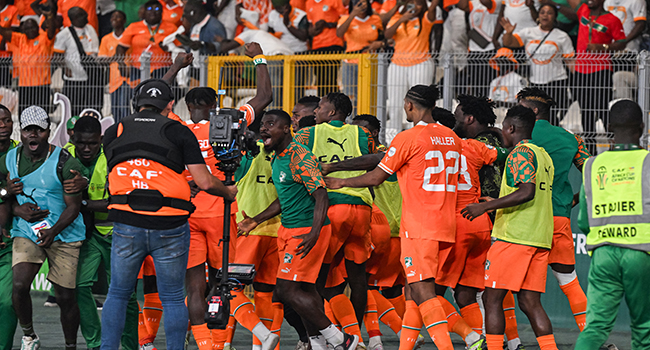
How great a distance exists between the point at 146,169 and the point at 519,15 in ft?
27.8

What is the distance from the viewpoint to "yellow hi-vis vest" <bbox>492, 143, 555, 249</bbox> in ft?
23.5

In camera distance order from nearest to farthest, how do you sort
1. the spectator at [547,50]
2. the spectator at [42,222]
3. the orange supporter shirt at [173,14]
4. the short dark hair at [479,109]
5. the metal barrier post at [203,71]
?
the spectator at [42,222], the short dark hair at [479,109], the spectator at [547,50], the metal barrier post at [203,71], the orange supporter shirt at [173,14]

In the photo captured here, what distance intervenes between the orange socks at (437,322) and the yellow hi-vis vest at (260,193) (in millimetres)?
1927

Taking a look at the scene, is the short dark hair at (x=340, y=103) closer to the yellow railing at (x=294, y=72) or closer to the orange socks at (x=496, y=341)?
the orange socks at (x=496, y=341)

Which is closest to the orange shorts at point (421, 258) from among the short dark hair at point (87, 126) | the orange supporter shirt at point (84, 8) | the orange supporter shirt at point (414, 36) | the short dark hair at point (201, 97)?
the short dark hair at point (201, 97)

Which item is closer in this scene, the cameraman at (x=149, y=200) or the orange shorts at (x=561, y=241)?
the cameraman at (x=149, y=200)

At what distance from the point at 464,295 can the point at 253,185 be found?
2273 mm

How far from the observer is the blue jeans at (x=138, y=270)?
19.8ft

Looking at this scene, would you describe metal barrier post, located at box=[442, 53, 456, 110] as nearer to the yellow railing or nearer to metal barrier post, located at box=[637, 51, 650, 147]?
the yellow railing

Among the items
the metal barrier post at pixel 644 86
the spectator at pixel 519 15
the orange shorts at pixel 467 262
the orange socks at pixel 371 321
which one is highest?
the spectator at pixel 519 15

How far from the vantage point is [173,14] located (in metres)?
15.0

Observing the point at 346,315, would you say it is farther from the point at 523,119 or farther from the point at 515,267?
the point at 523,119

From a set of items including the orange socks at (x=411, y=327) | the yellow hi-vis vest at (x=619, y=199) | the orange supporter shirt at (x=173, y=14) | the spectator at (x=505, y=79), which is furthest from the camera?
the orange supporter shirt at (x=173, y=14)

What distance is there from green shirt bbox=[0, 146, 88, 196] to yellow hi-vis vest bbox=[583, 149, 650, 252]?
175 inches
